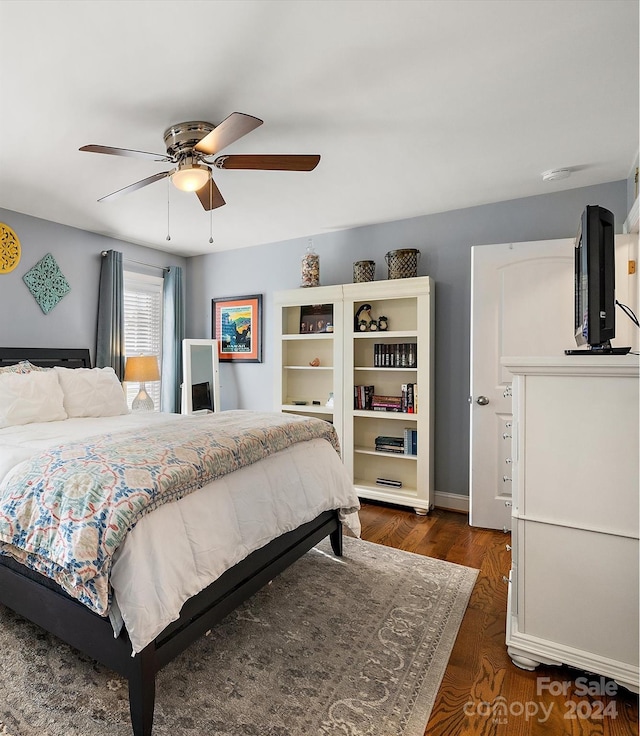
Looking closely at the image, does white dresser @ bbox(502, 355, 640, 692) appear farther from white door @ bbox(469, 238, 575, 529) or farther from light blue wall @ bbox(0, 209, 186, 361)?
light blue wall @ bbox(0, 209, 186, 361)

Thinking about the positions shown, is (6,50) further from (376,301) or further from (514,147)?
(376,301)

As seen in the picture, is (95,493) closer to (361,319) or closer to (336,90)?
(336,90)

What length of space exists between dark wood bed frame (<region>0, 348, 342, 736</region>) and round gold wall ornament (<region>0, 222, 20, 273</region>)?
264 cm

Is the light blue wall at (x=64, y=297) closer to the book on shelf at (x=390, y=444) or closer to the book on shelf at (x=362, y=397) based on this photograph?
the book on shelf at (x=362, y=397)

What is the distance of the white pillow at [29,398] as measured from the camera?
106 inches

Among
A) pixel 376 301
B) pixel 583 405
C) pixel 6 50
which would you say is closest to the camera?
pixel 583 405

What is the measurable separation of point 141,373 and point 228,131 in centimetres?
289

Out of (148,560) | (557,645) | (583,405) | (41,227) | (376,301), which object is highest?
(41,227)

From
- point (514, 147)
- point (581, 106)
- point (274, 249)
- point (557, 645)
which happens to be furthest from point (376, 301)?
point (557, 645)

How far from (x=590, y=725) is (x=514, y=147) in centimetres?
272

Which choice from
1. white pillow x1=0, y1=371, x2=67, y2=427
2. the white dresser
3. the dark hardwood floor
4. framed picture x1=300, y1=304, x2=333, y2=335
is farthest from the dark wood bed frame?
framed picture x1=300, y1=304, x2=333, y2=335

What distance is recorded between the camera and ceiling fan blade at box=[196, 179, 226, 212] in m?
2.47

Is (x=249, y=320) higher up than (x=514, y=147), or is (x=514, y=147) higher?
(x=514, y=147)

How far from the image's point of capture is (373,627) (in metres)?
1.97
